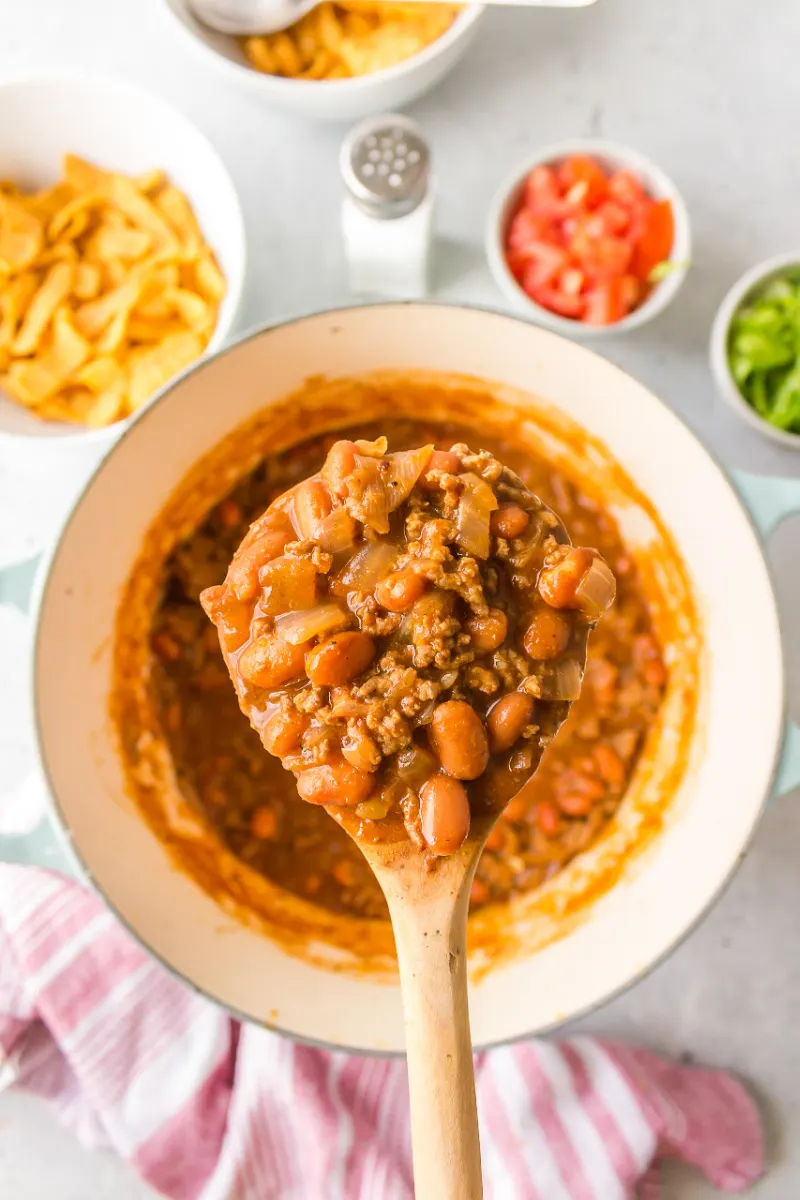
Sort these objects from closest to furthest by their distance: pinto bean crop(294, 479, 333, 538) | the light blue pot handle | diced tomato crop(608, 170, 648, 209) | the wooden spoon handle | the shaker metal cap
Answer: the wooden spoon handle → pinto bean crop(294, 479, 333, 538) → the light blue pot handle → the shaker metal cap → diced tomato crop(608, 170, 648, 209)

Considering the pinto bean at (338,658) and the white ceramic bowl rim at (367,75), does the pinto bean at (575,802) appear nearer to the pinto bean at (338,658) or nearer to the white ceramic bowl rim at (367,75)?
the pinto bean at (338,658)

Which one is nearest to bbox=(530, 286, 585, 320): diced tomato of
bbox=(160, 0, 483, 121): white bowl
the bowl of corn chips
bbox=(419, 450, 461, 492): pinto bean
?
bbox=(160, 0, 483, 121): white bowl

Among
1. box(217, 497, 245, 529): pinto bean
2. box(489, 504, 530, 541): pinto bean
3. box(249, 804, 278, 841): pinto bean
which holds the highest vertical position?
box(489, 504, 530, 541): pinto bean

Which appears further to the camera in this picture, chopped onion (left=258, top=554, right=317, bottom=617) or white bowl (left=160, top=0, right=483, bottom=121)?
white bowl (left=160, top=0, right=483, bottom=121)

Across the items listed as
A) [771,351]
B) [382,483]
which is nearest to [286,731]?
[382,483]

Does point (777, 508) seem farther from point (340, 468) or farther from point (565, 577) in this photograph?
point (340, 468)

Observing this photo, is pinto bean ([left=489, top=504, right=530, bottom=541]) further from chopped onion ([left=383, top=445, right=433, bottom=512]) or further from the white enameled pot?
the white enameled pot

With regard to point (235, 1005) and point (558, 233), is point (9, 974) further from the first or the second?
point (558, 233)
